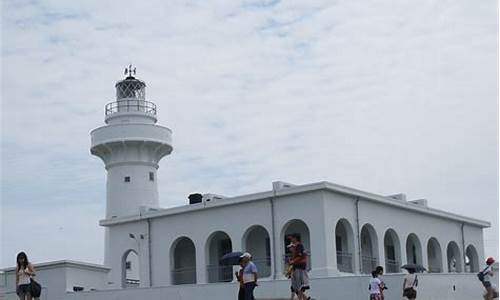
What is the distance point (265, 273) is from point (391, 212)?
550 cm

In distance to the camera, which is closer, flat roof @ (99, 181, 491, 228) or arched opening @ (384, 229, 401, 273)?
flat roof @ (99, 181, 491, 228)

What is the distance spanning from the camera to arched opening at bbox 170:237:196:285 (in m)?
36.0

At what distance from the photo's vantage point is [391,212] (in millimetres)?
35250

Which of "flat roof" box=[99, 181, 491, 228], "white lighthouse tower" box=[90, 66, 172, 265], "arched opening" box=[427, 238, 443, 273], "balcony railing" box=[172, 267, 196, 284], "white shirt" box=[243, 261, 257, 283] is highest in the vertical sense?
"white lighthouse tower" box=[90, 66, 172, 265]

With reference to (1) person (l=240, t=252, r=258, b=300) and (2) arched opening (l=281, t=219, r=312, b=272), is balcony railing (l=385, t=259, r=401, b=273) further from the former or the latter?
(1) person (l=240, t=252, r=258, b=300)

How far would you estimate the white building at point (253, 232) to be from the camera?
3128 centimetres

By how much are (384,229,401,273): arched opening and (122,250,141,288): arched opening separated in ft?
33.9

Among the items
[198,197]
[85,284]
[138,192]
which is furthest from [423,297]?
[138,192]

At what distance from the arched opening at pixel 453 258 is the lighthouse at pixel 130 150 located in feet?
43.1

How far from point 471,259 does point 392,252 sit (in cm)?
663

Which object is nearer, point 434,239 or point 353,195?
point 353,195

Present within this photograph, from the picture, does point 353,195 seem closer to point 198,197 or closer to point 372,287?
point 198,197

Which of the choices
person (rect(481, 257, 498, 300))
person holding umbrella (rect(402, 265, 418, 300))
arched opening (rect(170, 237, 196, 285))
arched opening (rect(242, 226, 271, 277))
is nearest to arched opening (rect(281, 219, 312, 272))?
arched opening (rect(242, 226, 271, 277))

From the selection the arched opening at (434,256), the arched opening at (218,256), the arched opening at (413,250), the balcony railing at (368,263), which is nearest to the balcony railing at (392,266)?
the arched opening at (413,250)
